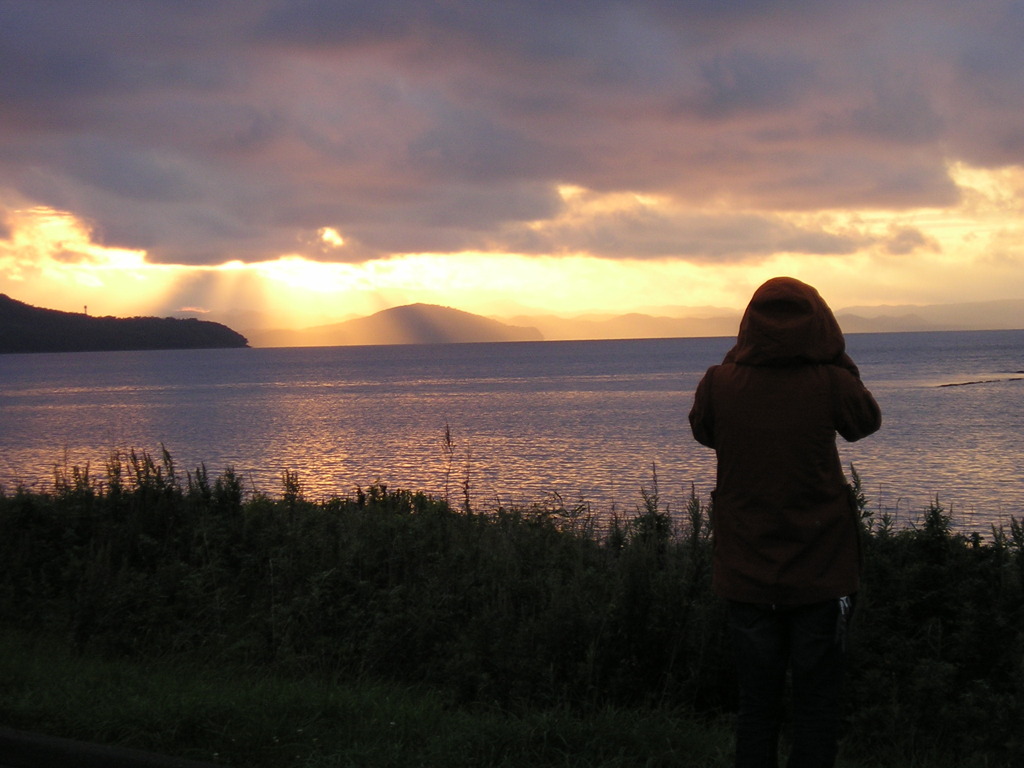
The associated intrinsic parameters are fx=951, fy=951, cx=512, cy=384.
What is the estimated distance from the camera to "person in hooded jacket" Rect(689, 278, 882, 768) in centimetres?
341

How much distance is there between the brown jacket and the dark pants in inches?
3.7

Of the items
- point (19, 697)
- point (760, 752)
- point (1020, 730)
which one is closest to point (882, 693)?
point (1020, 730)

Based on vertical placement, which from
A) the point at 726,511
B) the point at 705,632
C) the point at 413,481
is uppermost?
the point at 726,511

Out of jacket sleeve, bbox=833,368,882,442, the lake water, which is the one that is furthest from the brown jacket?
the lake water

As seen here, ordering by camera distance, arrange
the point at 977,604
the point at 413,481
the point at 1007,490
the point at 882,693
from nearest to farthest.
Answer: the point at 882,693 < the point at 977,604 < the point at 1007,490 < the point at 413,481

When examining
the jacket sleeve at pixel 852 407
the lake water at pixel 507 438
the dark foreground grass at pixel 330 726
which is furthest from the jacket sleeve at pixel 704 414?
the lake water at pixel 507 438

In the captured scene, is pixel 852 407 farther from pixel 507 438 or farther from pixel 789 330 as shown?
pixel 507 438

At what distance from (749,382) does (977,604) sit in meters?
3.67

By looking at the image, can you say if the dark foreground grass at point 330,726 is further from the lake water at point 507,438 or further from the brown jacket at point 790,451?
the lake water at point 507,438

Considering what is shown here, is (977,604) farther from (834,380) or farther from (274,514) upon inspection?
(274,514)

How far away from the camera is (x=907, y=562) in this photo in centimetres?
650

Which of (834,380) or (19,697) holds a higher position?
(834,380)

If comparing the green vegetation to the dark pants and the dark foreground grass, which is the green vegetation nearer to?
the dark foreground grass

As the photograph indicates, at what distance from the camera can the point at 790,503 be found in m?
3.41
